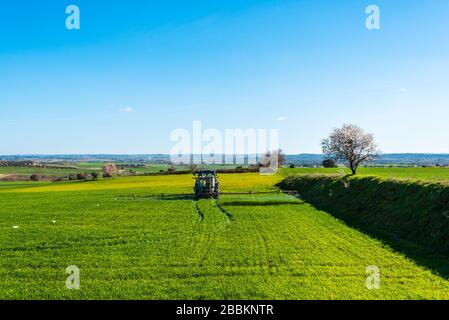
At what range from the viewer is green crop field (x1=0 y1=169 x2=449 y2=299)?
16.1 metres

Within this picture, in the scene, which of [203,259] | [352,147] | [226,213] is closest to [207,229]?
[226,213]

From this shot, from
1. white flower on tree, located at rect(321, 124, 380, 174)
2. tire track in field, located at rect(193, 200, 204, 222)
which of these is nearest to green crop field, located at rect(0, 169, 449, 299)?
tire track in field, located at rect(193, 200, 204, 222)

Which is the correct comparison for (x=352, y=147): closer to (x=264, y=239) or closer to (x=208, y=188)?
(x=208, y=188)

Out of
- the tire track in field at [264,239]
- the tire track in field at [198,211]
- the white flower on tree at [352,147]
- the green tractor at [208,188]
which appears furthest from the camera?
the white flower on tree at [352,147]

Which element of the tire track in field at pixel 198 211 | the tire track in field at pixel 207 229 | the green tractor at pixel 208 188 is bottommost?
the tire track in field at pixel 198 211

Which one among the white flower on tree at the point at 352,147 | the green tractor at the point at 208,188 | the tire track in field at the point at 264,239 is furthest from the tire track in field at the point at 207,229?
the white flower on tree at the point at 352,147

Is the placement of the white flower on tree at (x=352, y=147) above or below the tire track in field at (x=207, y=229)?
above

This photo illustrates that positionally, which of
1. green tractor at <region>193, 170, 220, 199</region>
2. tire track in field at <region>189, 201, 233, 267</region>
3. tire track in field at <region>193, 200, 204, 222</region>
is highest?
green tractor at <region>193, 170, 220, 199</region>

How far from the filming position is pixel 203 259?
2119 cm

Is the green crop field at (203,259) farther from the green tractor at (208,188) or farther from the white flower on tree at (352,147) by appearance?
the white flower on tree at (352,147)

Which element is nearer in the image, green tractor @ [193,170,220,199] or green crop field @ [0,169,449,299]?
green crop field @ [0,169,449,299]

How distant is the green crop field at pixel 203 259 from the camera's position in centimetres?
1611

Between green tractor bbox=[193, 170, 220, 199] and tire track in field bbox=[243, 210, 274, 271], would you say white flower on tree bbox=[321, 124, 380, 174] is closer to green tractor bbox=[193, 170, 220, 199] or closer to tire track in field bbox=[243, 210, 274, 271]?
green tractor bbox=[193, 170, 220, 199]
